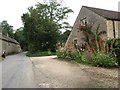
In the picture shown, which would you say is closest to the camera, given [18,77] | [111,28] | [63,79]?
[63,79]

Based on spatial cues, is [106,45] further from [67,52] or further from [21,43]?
[21,43]

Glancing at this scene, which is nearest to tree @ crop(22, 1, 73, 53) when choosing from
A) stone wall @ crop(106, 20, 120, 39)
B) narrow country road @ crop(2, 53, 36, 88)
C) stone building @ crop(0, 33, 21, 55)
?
stone building @ crop(0, 33, 21, 55)

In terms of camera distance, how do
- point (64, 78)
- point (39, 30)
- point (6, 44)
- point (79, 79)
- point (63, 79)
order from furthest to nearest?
point (6, 44), point (39, 30), point (64, 78), point (63, 79), point (79, 79)

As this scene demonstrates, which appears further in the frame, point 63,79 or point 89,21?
point 89,21

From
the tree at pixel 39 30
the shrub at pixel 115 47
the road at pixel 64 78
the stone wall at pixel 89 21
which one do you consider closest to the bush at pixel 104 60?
the shrub at pixel 115 47

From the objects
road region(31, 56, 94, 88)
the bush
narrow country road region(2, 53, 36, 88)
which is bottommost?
narrow country road region(2, 53, 36, 88)

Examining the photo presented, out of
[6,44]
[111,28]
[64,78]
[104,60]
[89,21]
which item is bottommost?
[64,78]

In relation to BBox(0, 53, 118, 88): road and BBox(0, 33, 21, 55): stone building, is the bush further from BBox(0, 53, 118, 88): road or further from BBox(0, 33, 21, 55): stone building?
BBox(0, 33, 21, 55): stone building

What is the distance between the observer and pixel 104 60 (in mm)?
12492

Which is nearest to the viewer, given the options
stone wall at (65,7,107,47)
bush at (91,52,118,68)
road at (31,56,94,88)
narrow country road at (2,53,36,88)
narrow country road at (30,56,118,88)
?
narrow country road at (30,56,118,88)

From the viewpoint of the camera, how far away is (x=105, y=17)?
24938 millimetres

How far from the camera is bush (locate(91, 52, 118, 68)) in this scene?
1224 cm

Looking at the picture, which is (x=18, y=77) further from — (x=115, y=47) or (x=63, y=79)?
(x=115, y=47)

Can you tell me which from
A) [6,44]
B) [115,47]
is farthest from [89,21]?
[6,44]
